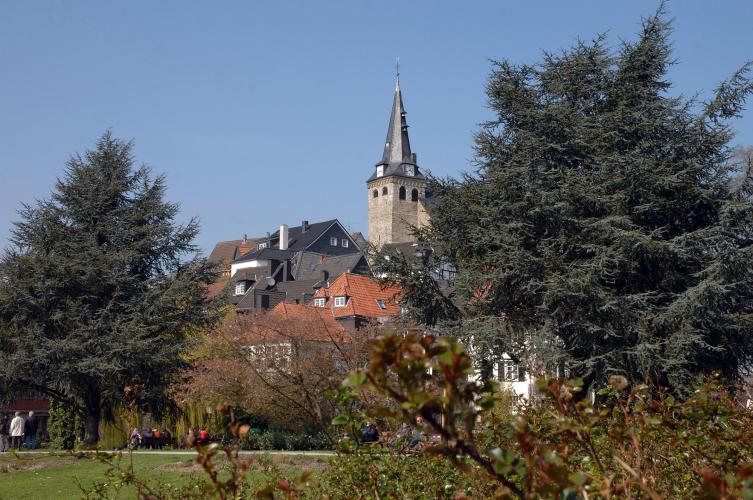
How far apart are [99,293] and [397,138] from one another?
72.0 meters

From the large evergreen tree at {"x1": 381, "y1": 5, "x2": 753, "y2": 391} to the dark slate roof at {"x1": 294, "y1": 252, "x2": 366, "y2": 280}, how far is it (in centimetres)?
5605

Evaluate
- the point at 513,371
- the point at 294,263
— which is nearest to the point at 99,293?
the point at 513,371

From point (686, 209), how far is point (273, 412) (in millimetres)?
16335

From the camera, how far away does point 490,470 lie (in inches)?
92.7

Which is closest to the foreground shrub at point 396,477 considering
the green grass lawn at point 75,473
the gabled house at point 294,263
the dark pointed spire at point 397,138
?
the green grass lawn at point 75,473

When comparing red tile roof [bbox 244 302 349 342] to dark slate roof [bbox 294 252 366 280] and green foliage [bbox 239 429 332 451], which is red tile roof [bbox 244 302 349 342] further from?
dark slate roof [bbox 294 252 366 280]

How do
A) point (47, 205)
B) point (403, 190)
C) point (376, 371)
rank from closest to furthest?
point (376, 371), point (47, 205), point (403, 190)

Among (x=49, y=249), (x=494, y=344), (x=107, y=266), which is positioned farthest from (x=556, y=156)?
(x=49, y=249)

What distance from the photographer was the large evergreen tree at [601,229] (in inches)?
767

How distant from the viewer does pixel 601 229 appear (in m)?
20.0

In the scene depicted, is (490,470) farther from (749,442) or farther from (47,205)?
(47,205)

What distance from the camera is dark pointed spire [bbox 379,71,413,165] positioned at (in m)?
96.2

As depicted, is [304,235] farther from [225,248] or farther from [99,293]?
[99,293]

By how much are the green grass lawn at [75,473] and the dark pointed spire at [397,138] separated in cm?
7771
